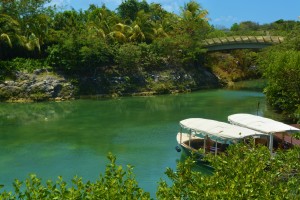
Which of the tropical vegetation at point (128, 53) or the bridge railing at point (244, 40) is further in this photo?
the bridge railing at point (244, 40)

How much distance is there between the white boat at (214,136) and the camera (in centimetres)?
1845

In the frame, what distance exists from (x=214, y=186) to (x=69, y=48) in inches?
1487

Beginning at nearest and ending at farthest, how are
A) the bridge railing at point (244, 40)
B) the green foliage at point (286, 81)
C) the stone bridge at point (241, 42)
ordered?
the green foliage at point (286, 81) → the bridge railing at point (244, 40) → the stone bridge at point (241, 42)

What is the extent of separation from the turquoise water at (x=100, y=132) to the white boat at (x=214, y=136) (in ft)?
3.59

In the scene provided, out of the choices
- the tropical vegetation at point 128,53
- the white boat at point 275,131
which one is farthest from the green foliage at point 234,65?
the white boat at point 275,131

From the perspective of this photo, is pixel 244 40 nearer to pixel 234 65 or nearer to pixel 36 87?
pixel 234 65

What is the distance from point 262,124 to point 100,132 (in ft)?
38.5

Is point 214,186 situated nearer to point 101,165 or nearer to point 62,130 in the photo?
point 101,165

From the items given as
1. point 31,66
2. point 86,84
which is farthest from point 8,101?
point 86,84

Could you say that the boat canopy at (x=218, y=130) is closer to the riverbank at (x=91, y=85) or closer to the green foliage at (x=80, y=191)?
the green foliage at (x=80, y=191)

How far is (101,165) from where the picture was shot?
2064 centimetres

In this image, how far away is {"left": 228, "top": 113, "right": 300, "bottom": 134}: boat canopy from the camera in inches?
738

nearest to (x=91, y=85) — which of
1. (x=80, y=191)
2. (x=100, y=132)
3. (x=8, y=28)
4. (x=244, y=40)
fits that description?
(x=8, y=28)

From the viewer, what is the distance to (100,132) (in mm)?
27938
